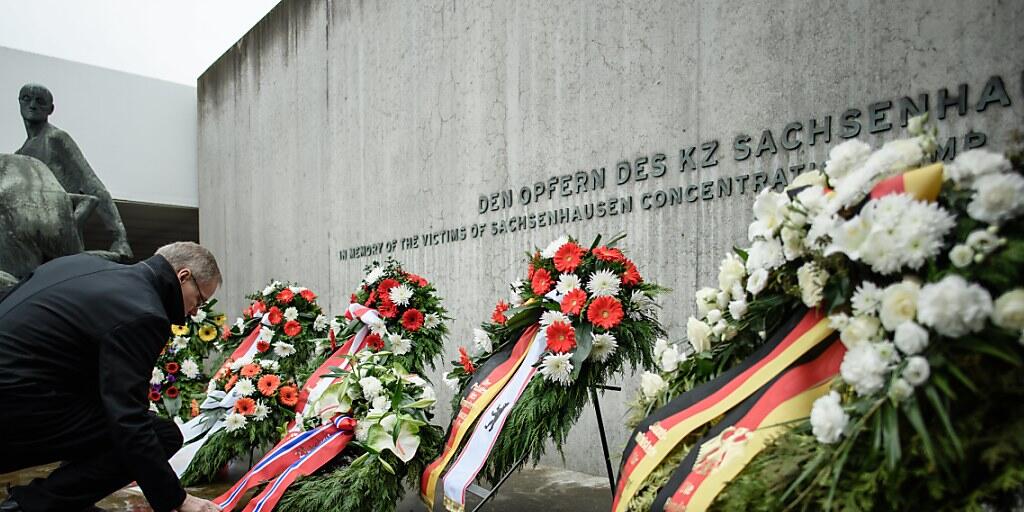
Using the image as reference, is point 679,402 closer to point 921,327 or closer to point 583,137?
point 921,327

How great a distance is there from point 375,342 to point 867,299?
2533 mm

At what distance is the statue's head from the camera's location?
6934 millimetres

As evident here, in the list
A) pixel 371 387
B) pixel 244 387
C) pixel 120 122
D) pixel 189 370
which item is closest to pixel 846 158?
pixel 371 387

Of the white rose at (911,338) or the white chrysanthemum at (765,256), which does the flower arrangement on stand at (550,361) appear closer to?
the white chrysanthemum at (765,256)

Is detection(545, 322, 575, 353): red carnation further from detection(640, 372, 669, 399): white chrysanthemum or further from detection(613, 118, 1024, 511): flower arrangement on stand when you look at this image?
detection(613, 118, 1024, 511): flower arrangement on stand

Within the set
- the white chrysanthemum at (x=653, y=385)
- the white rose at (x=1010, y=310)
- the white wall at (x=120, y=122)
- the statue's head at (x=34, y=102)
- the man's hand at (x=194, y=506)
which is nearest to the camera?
the white rose at (x=1010, y=310)

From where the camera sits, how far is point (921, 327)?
1.04 meters

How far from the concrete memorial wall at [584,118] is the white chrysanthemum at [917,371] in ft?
5.72

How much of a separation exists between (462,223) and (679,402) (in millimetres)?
3514

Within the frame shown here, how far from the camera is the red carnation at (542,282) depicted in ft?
7.84

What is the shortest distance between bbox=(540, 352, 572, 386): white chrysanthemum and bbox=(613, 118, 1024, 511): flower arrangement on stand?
823mm

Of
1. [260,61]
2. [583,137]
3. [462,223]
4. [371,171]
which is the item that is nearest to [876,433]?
[583,137]

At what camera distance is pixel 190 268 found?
7.79ft

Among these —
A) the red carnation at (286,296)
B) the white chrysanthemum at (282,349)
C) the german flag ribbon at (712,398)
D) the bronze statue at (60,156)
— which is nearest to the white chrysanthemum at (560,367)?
the german flag ribbon at (712,398)
